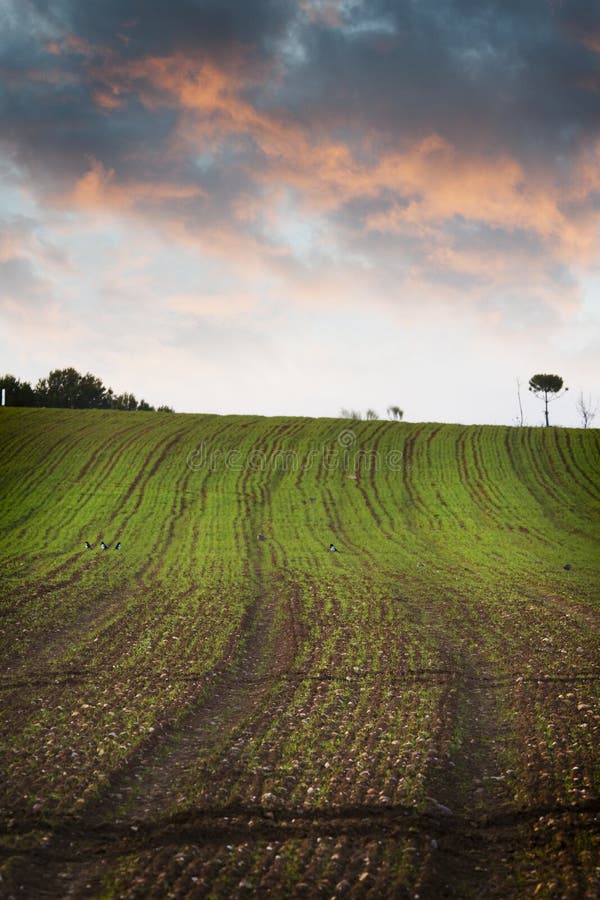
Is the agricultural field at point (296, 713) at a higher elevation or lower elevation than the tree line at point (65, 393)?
lower

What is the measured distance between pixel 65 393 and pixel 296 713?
133m

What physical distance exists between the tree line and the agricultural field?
80.7m

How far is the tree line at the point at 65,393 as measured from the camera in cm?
12578

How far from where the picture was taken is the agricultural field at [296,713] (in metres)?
10.5

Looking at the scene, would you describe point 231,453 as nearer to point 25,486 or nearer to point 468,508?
point 25,486

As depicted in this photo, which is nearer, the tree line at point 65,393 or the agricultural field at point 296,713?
the agricultural field at point 296,713

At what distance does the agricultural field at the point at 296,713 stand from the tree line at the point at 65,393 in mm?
80724

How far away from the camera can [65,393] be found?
139625 mm

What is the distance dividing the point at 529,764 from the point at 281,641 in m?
11.6

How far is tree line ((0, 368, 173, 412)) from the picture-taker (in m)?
126

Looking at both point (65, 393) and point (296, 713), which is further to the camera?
point (65, 393)

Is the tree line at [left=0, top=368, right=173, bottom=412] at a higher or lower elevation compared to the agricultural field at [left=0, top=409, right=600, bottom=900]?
higher

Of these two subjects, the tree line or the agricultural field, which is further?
the tree line

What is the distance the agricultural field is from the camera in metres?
10.5
